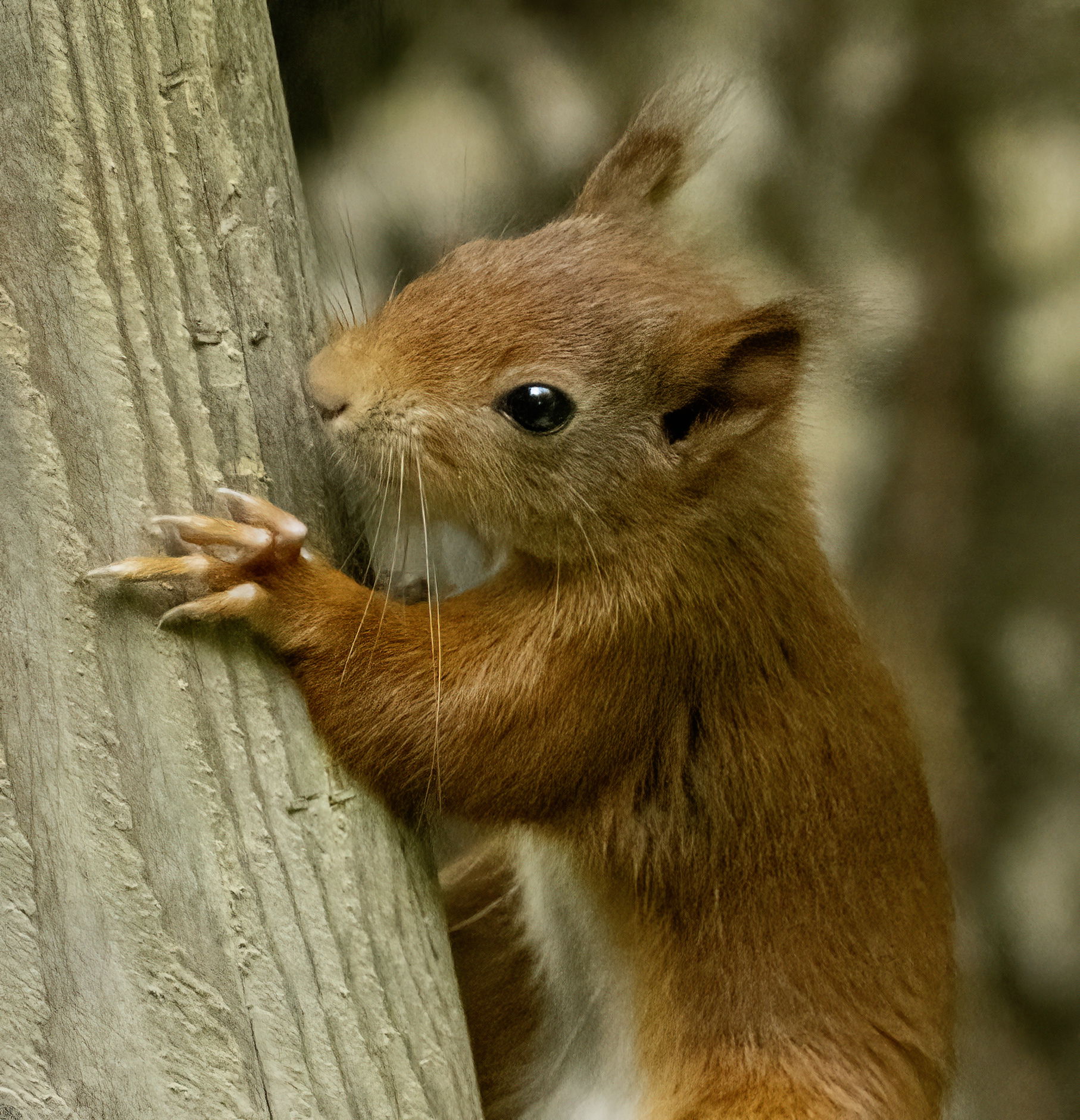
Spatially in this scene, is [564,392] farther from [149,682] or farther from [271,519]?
[149,682]

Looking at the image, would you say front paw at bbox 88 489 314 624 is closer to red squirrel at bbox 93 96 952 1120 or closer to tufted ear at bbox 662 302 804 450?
red squirrel at bbox 93 96 952 1120

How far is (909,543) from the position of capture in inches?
51.0

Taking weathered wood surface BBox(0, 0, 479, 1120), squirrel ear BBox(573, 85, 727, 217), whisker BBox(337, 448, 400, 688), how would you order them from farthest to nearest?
squirrel ear BBox(573, 85, 727, 217) → whisker BBox(337, 448, 400, 688) → weathered wood surface BBox(0, 0, 479, 1120)

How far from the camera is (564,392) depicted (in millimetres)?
962

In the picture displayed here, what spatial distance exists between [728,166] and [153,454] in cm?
70

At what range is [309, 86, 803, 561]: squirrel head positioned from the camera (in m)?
0.95

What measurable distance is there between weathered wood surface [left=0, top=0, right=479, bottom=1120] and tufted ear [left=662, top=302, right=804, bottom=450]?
35 cm

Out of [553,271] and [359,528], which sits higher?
[553,271]

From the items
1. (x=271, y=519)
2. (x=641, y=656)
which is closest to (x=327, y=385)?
(x=271, y=519)

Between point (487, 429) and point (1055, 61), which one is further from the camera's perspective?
point (1055, 61)

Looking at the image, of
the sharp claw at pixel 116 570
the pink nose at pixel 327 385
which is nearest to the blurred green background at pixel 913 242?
the pink nose at pixel 327 385

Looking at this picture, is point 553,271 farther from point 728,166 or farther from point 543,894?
point 543,894

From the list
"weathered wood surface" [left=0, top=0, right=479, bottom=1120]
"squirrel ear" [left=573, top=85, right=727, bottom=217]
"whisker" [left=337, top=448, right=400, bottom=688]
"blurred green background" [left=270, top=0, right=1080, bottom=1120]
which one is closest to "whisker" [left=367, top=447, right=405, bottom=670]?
"whisker" [left=337, top=448, right=400, bottom=688]

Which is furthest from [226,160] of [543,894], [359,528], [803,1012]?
[803,1012]
